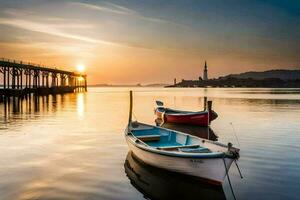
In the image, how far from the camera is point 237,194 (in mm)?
12234

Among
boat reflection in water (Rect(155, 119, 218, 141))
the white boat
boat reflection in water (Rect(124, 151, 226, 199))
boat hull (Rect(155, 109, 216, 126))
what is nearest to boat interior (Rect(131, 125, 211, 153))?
the white boat

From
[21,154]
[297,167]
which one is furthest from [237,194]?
[21,154]

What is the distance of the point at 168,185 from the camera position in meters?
13.1

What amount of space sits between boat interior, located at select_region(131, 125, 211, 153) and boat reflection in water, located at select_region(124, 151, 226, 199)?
122cm

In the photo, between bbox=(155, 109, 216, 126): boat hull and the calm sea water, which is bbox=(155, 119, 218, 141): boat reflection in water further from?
the calm sea water

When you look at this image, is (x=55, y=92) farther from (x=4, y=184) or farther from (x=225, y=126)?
(x=4, y=184)

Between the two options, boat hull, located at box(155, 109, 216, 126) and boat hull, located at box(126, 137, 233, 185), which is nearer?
boat hull, located at box(126, 137, 233, 185)

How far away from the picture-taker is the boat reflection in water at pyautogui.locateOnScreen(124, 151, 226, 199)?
12.1 meters

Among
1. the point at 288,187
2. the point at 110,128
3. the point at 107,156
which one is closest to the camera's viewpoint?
the point at 288,187

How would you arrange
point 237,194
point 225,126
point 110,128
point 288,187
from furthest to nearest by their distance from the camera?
point 225,126, point 110,128, point 288,187, point 237,194

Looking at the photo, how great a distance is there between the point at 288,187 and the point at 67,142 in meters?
15.3

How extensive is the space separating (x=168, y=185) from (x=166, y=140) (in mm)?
5170

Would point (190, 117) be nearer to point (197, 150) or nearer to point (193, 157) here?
point (197, 150)

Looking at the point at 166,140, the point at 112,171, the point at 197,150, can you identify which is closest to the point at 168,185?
the point at 197,150
